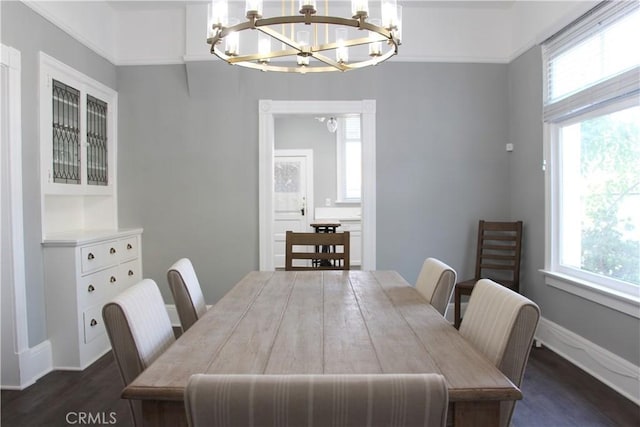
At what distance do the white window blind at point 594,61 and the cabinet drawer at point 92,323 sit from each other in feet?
12.0

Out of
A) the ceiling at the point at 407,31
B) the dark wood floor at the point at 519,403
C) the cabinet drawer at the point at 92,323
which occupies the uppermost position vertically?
the ceiling at the point at 407,31

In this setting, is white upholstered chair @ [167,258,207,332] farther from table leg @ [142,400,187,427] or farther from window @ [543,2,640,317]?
window @ [543,2,640,317]

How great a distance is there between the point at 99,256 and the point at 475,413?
116 inches

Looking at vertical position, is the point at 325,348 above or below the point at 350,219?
below

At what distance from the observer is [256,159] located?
3.89 m

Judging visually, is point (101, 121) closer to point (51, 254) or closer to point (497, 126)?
point (51, 254)

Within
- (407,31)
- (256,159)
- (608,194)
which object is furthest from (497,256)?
(256,159)

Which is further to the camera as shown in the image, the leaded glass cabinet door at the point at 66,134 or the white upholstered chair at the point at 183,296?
the leaded glass cabinet door at the point at 66,134

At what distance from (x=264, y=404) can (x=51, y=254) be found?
9.09ft

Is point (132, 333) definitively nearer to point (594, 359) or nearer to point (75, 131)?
point (75, 131)

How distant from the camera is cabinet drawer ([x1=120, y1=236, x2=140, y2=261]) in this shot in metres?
3.55

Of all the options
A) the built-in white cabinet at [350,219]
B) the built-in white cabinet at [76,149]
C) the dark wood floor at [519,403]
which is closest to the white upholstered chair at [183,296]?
the dark wood floor at [519,403]

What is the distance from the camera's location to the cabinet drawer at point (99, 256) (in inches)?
116

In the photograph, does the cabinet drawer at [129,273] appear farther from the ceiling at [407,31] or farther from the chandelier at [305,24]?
the chandelier at [305,24]
